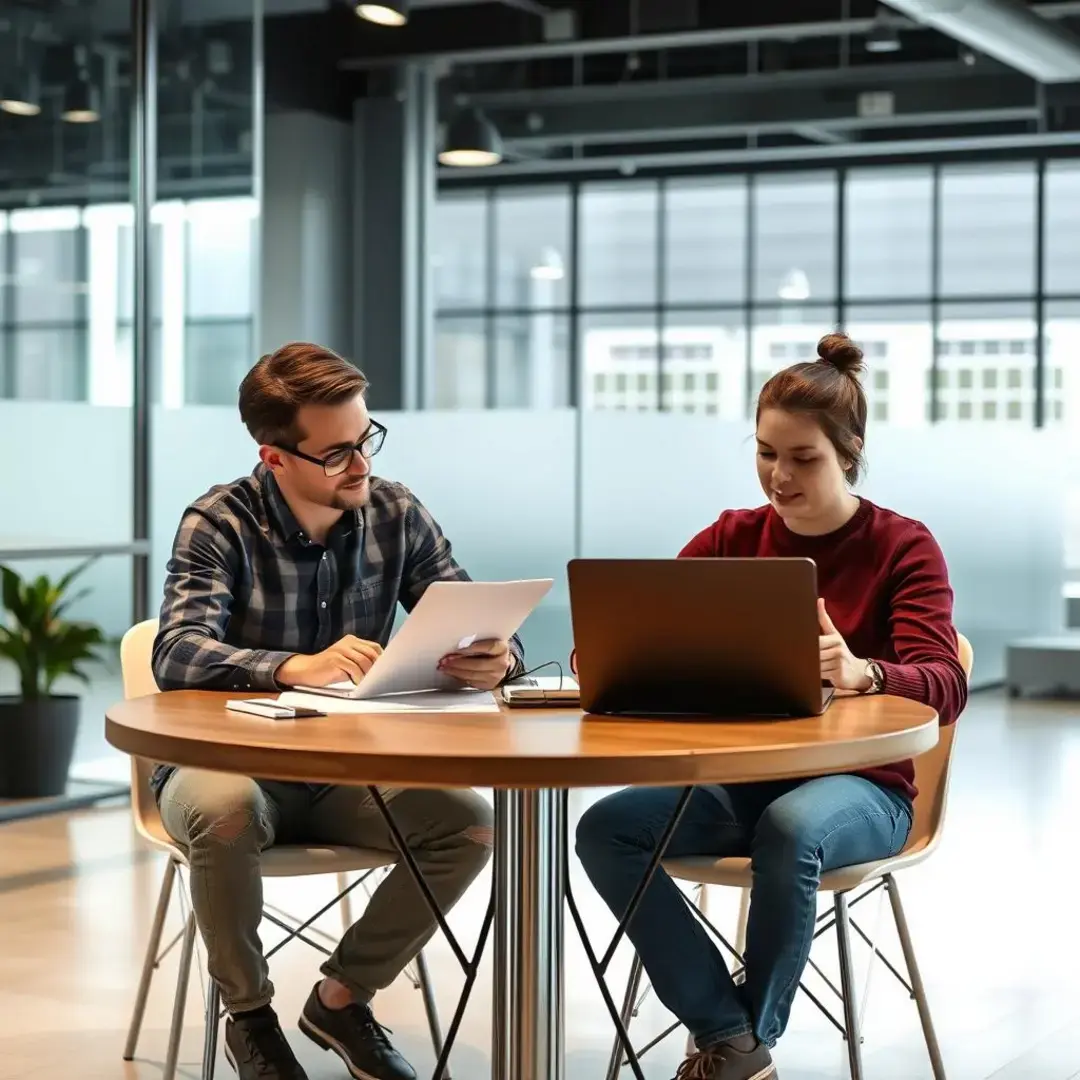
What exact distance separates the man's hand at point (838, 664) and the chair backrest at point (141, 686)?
3.59 ft

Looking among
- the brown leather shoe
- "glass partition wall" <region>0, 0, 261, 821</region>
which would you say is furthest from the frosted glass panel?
the brown leather shoe

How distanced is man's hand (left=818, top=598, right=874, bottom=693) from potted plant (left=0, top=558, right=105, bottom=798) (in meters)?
3.81

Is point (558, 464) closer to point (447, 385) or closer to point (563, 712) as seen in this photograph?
point (563, 712)

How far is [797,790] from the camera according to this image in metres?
2.41

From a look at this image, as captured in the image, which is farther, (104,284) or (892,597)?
(104,284)

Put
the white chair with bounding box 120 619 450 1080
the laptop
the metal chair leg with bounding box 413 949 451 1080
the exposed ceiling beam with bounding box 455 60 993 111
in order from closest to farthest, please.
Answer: the laptop, the white chair with bounding box 120 619 450 1080, the metal chair leg with bounding box 413 949 451 1080, the exposed ceiling beam with bounding box 455 60 993 111

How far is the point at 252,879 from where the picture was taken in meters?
2.44

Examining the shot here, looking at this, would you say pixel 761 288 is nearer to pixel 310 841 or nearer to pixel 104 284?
pixel 104 284

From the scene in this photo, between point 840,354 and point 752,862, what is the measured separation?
0.80 meters

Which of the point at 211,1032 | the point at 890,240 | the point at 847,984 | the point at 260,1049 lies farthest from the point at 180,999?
the point at 890,240

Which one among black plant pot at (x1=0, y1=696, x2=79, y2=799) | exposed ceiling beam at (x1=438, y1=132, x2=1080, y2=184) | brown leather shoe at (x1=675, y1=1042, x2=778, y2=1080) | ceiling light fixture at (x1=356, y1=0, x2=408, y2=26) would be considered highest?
exposed ceiling beam at (x1=438, y1=132, x2=1080, y2=184)

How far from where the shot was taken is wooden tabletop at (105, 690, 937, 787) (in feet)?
5.95

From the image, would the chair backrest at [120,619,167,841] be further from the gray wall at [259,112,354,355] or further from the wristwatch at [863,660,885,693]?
the gray wall at [259,112,354,355]

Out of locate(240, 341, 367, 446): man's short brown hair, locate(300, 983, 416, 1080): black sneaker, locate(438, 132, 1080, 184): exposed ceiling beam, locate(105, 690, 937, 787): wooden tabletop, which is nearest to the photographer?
locate(105, 690, 937, 787): wooden tabletop
